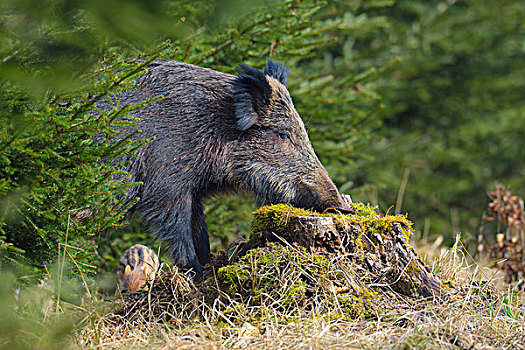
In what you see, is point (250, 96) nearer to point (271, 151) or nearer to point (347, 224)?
point (271, 151)

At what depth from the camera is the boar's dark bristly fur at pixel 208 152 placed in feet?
12.1

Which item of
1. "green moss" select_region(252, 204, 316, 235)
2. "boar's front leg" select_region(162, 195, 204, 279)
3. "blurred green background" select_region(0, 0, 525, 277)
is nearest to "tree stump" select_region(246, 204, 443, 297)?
"green moss" select_region(252, 204, 316, 235)

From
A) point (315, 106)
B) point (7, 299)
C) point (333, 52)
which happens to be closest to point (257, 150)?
point (315, 106)

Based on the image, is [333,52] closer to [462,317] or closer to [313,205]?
[313,205]

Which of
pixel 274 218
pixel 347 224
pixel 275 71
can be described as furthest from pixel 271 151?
pixel 347 224

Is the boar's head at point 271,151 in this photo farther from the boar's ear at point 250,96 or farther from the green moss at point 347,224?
the green moss at point 347,224

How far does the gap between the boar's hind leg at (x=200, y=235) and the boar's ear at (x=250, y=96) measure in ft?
2.37

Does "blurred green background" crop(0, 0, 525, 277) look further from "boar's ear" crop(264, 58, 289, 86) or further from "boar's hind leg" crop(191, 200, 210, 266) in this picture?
"boar's ear" crop(264, 58, 289, 86)

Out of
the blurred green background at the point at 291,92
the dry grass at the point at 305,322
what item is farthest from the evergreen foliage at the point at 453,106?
the dry grass at the point at 305,322

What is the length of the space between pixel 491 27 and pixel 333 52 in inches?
160

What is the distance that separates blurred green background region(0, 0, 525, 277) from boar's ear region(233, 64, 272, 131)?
40cm

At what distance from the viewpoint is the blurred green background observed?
46.0 inches

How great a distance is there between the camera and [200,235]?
4.02 meters

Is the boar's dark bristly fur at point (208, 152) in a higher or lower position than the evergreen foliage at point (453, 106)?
higher
